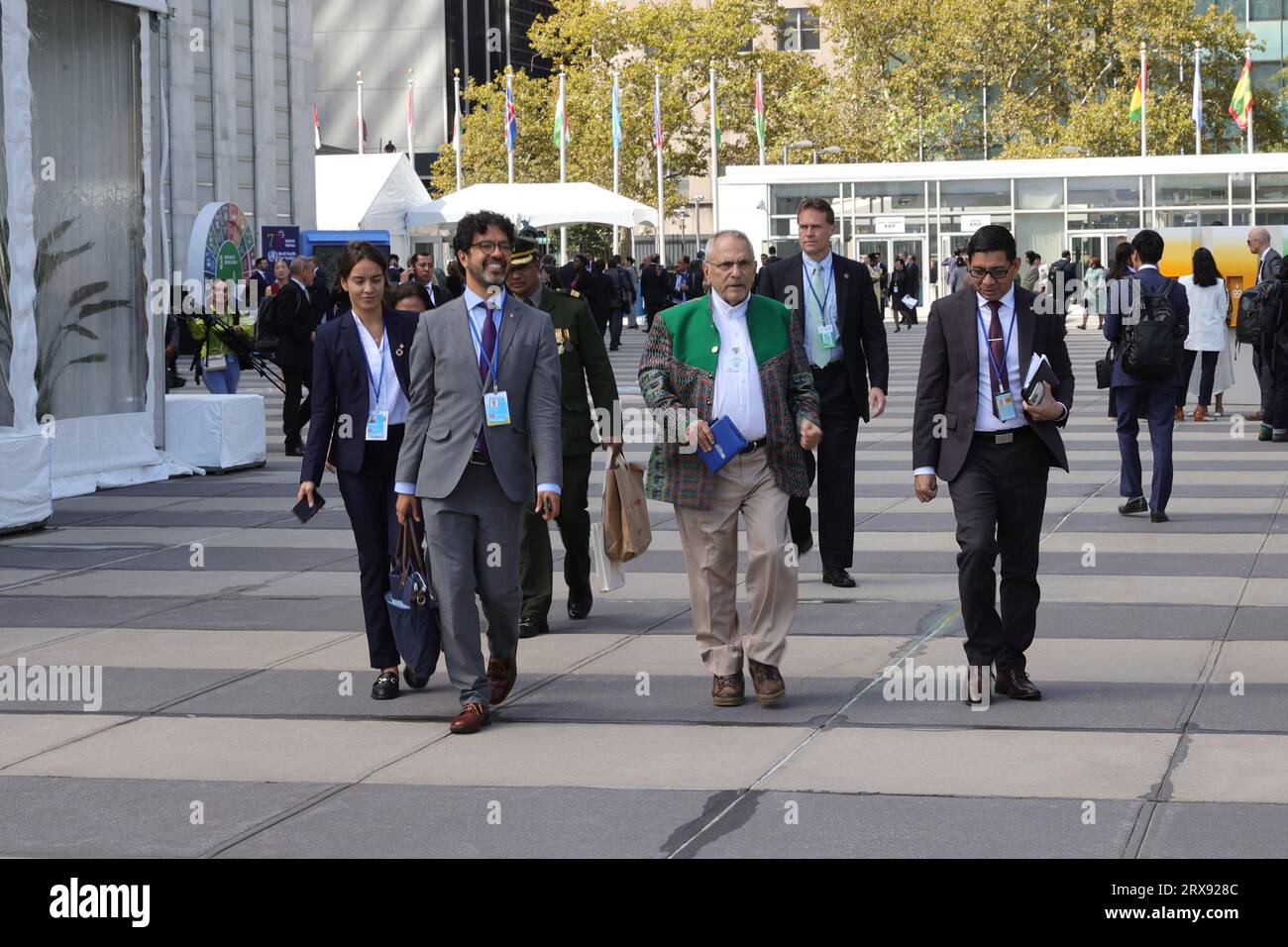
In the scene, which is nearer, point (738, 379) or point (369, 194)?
point (738, 379)

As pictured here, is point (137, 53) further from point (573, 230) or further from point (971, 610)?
point (573, 230)

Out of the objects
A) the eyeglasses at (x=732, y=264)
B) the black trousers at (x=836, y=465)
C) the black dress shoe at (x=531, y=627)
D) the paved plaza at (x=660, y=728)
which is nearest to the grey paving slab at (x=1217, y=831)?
the paved plaza at (x=660, y=728)

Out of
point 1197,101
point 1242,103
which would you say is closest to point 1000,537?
point 1242,103

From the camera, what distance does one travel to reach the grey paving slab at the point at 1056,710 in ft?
23.4

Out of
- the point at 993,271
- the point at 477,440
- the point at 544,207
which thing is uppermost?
the point at 544,207

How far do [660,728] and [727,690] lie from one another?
442 mm

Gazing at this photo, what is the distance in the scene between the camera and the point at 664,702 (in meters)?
7.67

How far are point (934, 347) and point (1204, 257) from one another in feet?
42.1

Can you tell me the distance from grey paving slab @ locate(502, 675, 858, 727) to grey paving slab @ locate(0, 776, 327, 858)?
1.40m

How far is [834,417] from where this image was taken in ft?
34.3

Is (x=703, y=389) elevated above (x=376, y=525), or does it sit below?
above

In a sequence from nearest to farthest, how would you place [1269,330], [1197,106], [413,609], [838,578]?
[413,609]
[838,578]
[1269,330]
[1197,106]

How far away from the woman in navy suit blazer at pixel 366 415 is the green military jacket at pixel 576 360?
1.39 meters

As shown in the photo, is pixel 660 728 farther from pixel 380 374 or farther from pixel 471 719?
pixel 380 374
